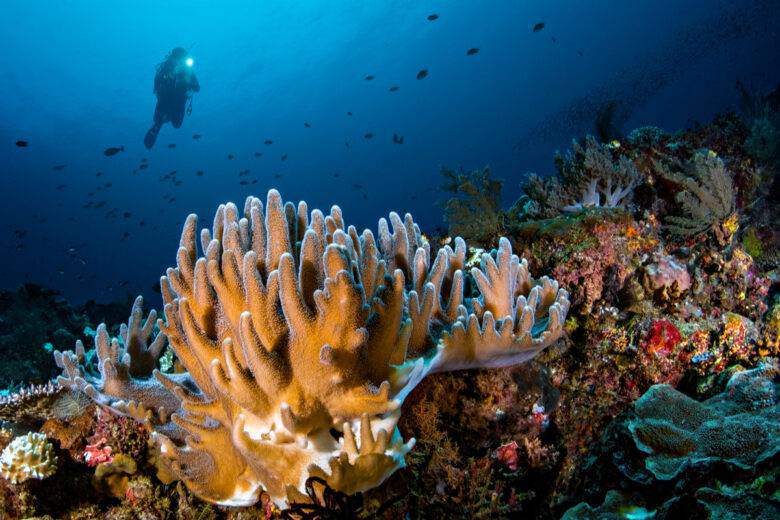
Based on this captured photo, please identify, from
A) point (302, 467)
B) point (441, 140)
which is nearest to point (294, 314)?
point (302, 467)

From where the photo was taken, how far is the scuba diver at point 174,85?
893 inches

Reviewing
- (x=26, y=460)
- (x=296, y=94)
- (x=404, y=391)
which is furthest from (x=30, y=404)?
(x=296, y=94)

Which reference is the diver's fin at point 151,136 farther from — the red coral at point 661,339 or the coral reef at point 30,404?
the red coral at point 661,339

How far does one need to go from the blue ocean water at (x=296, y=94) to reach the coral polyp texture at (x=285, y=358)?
39.4m

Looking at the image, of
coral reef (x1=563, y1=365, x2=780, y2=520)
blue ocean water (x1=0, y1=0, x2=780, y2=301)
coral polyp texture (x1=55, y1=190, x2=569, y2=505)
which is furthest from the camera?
blue ocean water (x1=0, y1=0, x2=780, y2=301)

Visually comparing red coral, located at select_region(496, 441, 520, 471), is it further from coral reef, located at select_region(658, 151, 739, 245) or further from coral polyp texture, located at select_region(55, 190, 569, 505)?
coral reef, located at select_region(658, 151, 739, 245)

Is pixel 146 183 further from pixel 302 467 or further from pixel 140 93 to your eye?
pixel 302 467

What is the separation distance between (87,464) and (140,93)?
84.8 meters

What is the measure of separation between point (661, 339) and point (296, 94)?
10045 cm

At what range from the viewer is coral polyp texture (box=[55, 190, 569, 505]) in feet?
7.25

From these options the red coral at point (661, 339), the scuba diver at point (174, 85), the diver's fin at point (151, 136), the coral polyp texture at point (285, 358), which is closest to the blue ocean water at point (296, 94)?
the diver's fin at point (151, 136)

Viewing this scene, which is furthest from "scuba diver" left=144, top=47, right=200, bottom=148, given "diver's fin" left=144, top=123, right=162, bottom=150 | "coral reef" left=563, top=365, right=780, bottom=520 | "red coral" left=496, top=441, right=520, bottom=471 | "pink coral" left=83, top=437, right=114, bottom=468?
"coral reef" left=563, top=365, right=780, bottom=520

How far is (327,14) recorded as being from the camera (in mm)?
76375

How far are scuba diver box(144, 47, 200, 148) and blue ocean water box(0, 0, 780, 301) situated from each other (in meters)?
26.1
